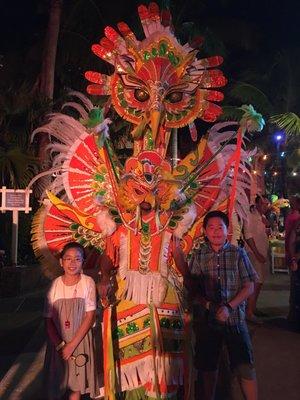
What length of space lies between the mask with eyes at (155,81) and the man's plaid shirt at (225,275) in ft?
3.03

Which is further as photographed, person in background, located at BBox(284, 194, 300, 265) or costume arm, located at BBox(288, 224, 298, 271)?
person in background, located at BBox(284, 194, 300, 265)

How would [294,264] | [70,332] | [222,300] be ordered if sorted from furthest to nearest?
[294,264]
[70,332]
[222,300]

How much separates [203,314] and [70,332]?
902mm

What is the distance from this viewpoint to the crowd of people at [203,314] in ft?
10.3

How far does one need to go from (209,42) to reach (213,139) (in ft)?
34.4

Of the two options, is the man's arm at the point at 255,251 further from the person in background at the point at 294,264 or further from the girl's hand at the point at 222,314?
the girl's hand at the point at 222,314

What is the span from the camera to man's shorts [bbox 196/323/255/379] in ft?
10.2

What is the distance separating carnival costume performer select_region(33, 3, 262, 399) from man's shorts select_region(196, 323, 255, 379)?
0.17 metres

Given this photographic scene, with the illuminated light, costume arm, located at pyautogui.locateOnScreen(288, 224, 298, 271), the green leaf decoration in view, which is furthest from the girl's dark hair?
the illuminated light

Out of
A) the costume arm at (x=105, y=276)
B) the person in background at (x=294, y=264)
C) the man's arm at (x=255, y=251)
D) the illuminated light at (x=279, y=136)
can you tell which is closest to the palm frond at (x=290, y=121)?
the illuminated light at (x=279, y=136)

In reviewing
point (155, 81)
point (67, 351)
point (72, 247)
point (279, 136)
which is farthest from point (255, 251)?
point (279, 136)

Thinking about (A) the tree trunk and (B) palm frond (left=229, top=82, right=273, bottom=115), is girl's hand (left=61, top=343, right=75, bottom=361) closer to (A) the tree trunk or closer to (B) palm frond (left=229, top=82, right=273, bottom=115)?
(A) the tree trunk

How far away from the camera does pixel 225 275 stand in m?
3.15

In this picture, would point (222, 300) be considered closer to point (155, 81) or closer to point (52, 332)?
point (52, 332)
